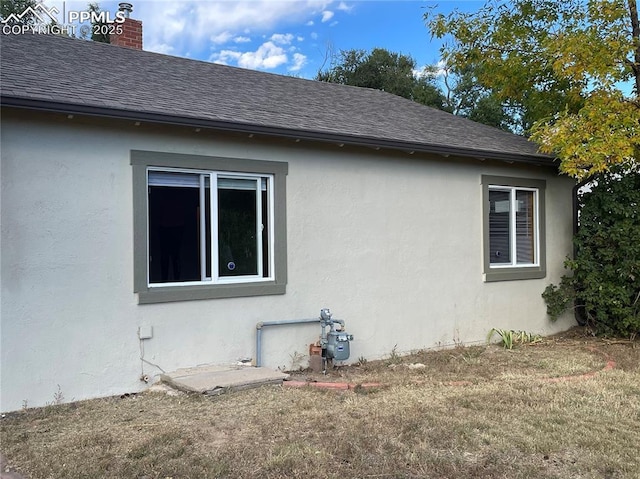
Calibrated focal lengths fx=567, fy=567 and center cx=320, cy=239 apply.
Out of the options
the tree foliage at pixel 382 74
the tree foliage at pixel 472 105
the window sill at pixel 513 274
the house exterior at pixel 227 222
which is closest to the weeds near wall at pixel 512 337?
the house exterior at pixel 227 222

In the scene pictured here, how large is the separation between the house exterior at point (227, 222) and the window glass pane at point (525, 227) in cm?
3

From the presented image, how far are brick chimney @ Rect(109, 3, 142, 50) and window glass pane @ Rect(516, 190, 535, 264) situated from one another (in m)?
7.47

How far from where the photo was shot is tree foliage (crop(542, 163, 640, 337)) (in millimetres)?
8820

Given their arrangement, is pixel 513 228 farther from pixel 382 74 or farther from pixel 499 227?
pixel 382 74

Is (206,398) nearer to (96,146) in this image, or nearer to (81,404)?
(81,404)

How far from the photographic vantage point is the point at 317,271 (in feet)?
24.5

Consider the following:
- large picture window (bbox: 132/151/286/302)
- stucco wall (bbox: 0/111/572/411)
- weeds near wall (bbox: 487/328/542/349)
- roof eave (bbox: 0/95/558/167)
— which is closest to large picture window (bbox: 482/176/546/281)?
stucco wall (bbox: 0/111/572/411)

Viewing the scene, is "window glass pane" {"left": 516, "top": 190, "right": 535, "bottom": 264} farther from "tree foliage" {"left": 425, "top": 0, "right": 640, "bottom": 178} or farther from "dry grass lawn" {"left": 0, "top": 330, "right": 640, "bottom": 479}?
"dry grass lawn" {"left": 0, "top": 330, "right": 640, "bottom": 479}

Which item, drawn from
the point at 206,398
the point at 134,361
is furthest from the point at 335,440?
the point at 134,361

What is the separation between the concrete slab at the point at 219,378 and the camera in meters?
5.82

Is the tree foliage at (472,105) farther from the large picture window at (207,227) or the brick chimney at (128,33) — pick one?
the large picture window at (207,227)

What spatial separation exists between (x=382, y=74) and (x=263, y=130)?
22.0m

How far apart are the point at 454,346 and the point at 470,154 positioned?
2.93 m

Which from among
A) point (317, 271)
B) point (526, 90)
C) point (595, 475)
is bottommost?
point (595, 475)
